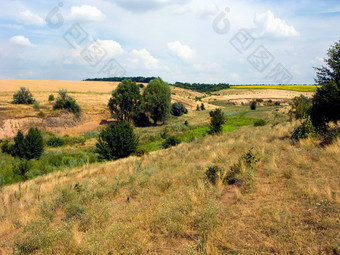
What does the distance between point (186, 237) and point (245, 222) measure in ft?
3.97

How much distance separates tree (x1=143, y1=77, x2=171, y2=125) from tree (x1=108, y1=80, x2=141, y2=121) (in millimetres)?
2276

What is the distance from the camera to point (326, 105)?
38.3 feet

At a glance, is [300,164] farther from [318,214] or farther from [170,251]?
[170,251]

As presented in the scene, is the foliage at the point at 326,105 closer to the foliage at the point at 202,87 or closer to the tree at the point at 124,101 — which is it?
the tree at the point at 124,101

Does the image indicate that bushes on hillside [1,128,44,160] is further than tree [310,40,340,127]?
Yes

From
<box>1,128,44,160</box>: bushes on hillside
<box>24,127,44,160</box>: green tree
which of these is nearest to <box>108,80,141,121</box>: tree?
<box>24,127,44,160</box>: green tree

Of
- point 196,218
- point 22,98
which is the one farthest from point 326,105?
point 22,98

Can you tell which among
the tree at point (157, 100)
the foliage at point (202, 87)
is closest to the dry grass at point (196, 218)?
the tree at point (157, 100)

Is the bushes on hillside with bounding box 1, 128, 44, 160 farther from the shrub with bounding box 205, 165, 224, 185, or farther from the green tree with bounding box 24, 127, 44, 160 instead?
the shrub with bounding box 205, 165, 224, 185

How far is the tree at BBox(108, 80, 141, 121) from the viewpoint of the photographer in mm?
42500

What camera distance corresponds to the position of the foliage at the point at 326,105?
36.2 feet

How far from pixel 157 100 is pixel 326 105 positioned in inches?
1326

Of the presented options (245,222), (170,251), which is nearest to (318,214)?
(245,222)

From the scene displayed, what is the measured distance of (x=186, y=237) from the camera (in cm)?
435
